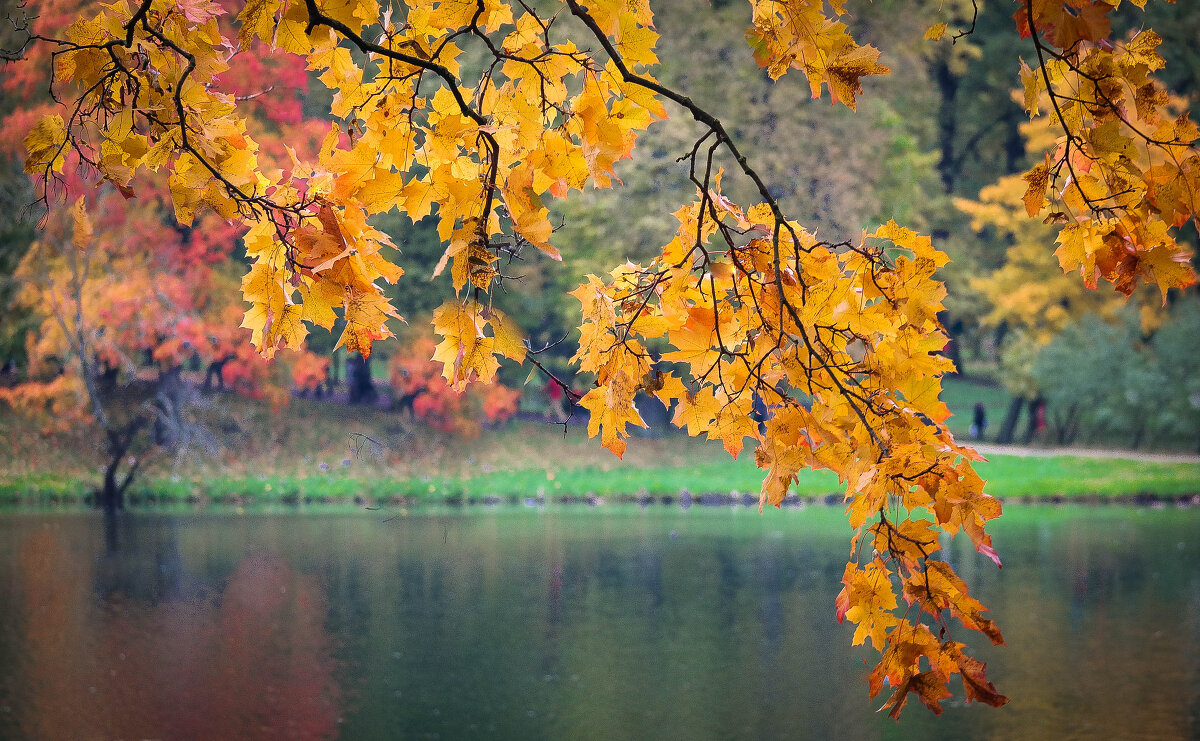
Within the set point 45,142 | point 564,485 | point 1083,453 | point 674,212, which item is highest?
point 45,142

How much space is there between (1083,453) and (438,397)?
12.3 meters

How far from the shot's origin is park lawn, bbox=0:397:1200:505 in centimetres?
1808

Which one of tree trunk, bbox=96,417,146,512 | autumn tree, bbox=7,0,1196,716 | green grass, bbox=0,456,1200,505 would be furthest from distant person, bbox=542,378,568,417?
tree trunk, bbox=96,417,146,512

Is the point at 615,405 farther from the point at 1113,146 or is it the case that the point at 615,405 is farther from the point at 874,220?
the point at 874,220

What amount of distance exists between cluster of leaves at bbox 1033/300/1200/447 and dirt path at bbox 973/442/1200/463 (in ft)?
1.51

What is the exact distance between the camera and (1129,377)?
21.4 m

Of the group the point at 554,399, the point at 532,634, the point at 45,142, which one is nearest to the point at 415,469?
the point at 554,399

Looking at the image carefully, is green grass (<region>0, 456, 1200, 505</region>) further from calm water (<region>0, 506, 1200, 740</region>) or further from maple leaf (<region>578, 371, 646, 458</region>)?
maple leaf (<region>578, 371, 646, 458</region>)

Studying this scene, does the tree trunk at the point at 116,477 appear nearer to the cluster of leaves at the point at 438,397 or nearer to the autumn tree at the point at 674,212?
the cluster of leaves at the point at 438,397

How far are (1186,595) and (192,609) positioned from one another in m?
9.24

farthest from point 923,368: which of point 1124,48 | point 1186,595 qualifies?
point 1186,595

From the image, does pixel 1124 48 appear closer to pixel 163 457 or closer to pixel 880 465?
pixel 880 465

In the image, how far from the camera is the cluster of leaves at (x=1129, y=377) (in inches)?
822

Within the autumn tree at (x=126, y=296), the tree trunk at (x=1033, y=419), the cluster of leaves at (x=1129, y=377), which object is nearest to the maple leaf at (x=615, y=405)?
the autumn tree at (x=126, y=296)
